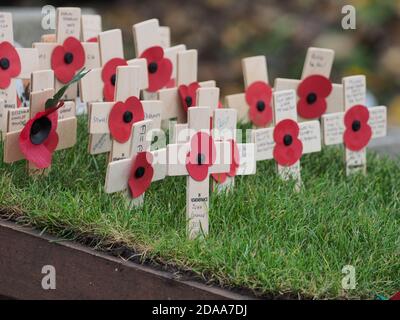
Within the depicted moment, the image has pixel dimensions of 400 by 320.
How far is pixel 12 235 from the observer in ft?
8.15

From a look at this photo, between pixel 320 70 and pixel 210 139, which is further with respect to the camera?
pixel 320 70

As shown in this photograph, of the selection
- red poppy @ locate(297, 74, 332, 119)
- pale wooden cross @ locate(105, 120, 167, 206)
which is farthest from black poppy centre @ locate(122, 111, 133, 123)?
red poppy @ locate(297, 74, 332, 119)

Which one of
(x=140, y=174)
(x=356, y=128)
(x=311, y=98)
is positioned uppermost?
(x=311, y=98)

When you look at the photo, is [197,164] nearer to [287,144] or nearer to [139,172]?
[139,172]

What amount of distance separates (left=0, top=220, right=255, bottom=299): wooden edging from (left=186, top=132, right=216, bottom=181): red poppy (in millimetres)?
280

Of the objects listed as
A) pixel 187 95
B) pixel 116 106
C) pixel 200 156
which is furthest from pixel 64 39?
pixel 200 156

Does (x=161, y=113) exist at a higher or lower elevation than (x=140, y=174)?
higher

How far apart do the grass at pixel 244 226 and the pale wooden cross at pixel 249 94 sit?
357 millimetres

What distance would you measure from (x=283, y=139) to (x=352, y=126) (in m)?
0.33

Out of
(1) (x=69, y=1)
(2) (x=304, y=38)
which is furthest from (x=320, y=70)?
(1) (x=69, y=1)

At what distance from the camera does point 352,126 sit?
126 inches

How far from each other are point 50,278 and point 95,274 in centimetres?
12

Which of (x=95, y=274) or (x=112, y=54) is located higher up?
(x=112, y=54)

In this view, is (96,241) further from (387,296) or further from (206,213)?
(387,296)
